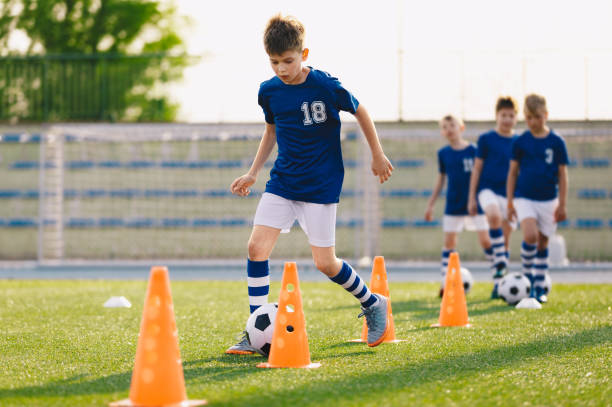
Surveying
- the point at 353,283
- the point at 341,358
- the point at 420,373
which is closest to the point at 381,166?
the point at 353,283

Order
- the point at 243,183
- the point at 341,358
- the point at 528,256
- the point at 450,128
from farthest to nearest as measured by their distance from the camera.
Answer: the point at 450,128
the point at 528,256
the point at 243,183
the point at 341,358

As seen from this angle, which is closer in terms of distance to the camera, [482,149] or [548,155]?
[548,155]

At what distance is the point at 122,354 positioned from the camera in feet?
15.2

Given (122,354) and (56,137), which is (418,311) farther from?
(56,137)

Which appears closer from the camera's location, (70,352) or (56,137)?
(70,352)

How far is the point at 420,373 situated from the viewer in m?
4.00

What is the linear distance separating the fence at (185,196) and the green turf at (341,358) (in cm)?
850

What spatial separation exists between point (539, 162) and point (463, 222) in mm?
1446

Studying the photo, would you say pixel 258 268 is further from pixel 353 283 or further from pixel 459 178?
pixel 459 178

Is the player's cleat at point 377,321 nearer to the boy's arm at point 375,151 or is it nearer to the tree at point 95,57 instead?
the boy's arm at point 375,151

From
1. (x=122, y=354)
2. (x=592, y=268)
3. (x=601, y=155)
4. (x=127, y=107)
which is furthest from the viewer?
(x=127, y=107)

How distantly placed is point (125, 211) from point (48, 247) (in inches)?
68.9

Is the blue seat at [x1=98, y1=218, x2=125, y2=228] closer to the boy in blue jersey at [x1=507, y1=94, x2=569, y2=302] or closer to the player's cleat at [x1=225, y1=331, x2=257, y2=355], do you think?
the boy in blue jersey at [x1=507, y1=94, x2=569, y2=302]

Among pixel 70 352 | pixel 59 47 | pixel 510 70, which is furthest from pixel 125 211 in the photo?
pixel 59 47
